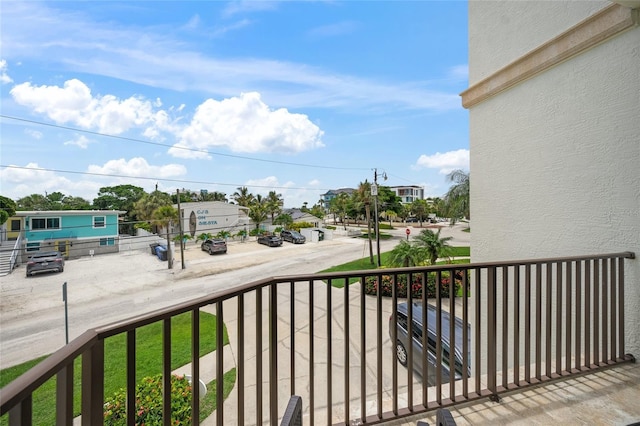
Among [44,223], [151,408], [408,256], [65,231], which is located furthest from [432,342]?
[44,223]

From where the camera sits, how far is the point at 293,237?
2519cm

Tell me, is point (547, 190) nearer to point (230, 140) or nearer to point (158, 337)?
point (158, 337)

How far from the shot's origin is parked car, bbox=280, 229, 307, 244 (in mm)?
24812

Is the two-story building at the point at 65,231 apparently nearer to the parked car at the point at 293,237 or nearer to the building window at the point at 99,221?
the building window at the point at 99,221

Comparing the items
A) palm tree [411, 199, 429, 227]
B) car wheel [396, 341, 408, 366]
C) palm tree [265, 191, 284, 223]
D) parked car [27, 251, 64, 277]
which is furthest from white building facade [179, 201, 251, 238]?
car wheel [396, 341, 408, 366]

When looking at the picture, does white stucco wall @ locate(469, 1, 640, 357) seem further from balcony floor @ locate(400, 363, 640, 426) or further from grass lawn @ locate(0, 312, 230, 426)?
grass lawn @ locate(0, 312, 230, 426)

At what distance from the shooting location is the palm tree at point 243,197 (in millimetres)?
32406

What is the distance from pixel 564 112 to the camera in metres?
2.27

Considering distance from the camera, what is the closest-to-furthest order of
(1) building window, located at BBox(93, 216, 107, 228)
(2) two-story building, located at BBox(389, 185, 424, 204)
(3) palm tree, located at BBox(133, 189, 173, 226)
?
(1) building window, located at BBox(93, 216, 107, 228), (3) palm tree, located at BBox(133, 189, 173, 226), (2) two-story building, located at BBox(389, 185, 424, 204)

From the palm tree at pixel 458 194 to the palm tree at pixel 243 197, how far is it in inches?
848

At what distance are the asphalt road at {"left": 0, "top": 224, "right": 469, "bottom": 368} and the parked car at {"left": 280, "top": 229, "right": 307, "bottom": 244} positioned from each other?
370 cm

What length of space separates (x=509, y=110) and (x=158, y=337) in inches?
338

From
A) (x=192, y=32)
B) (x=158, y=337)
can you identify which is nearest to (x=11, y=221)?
(x=192, y=32)

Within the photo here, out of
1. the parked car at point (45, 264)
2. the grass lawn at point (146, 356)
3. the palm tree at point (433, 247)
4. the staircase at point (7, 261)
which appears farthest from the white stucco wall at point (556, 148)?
the staircase at point (7, 261)
